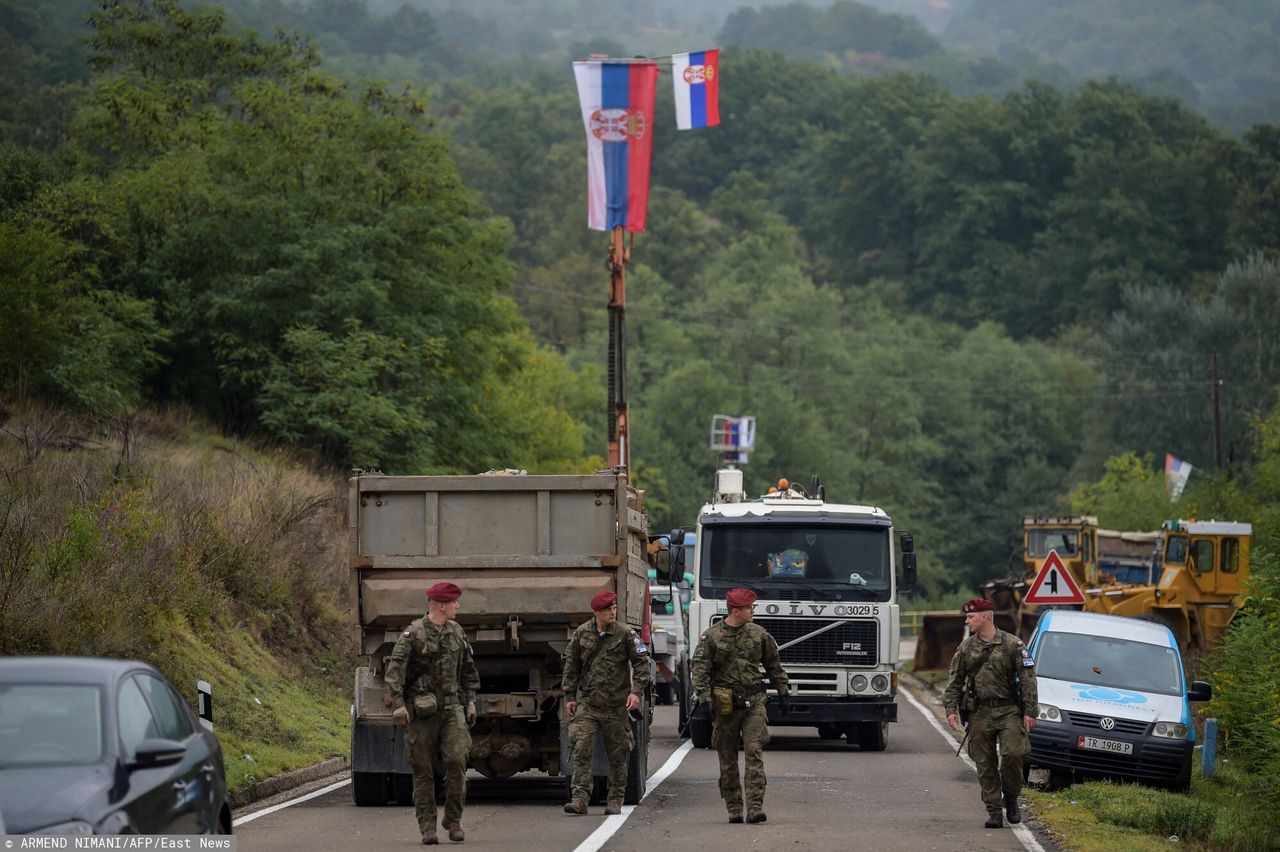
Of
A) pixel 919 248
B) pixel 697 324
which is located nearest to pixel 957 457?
pixel 697 324

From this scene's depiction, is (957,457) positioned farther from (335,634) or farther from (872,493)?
(335,634)

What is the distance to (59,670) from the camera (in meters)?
9.50

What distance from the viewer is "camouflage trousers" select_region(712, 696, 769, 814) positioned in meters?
14.7

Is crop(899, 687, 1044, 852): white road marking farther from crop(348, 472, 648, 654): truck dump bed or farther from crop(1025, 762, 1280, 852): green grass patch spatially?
crop(348, 472, 648, 654): truck dump bed

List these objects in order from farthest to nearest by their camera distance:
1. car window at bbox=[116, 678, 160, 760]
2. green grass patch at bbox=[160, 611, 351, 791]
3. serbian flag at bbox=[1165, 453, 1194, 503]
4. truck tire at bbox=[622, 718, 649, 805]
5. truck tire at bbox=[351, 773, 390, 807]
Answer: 1. serbian flag at bbox=[1165, 453, 1194, 503]
2. green grass patch at bbox=[160, 611, 351, 791]
3. truck tire at bbox=[622, 718, 649, 805]
4. truck tire at bbox=[351, 773, 390, 807]
5. car window at bbox=[116, 678, 160, 760]

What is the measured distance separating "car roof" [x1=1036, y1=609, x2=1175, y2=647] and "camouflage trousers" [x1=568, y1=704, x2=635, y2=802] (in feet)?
24.7

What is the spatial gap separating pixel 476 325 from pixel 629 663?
98.1 feet

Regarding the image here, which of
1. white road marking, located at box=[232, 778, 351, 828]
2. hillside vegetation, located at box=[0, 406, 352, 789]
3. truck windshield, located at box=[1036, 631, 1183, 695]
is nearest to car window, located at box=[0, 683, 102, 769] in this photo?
white road marking, located at box=[232, 778, 351, 828]

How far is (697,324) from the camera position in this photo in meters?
98.1

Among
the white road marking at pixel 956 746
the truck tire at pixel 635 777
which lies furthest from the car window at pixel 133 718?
the truck tire at pixel 635 777

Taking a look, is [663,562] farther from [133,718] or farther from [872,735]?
[133,718]

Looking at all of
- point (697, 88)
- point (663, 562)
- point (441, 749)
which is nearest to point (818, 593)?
point (663, 562)

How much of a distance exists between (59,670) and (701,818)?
7.02m

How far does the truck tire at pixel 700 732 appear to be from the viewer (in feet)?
75.9
